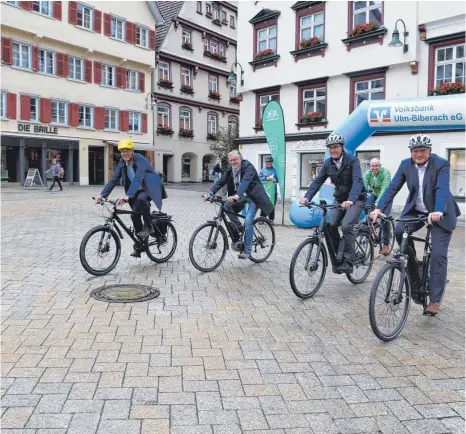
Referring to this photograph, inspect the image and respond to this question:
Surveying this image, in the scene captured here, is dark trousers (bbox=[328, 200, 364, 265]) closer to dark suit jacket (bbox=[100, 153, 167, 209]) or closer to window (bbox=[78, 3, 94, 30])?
dark suit jacket (bbox=[100, 153, 167, 209])

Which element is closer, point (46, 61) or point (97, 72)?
point (46, 61)

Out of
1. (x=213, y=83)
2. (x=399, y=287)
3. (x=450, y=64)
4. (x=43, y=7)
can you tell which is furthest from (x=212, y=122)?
(x=399, y=287)

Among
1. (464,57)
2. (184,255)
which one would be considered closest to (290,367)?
(184,255)

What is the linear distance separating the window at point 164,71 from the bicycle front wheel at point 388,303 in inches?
1489

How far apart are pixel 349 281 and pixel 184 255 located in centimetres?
292

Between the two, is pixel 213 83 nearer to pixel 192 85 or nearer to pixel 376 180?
pixel 192 85

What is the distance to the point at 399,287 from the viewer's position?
15.4ft

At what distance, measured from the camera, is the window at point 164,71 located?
40.2 meters

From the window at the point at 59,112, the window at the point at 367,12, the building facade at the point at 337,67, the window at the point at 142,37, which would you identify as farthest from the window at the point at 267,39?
the window at the point at 142,37

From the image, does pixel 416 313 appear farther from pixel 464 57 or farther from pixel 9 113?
pixel 9 113

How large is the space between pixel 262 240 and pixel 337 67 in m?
15.9

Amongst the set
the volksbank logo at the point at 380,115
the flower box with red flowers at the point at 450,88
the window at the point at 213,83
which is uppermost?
the window at the point at 213,83

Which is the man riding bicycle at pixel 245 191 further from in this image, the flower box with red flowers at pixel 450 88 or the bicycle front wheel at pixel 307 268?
the flower box with red flowers at pixel 450 88

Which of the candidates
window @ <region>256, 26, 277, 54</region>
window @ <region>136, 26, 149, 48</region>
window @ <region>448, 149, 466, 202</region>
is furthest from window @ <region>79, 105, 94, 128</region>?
window @ <region>448, 149, 466, 202</region>
